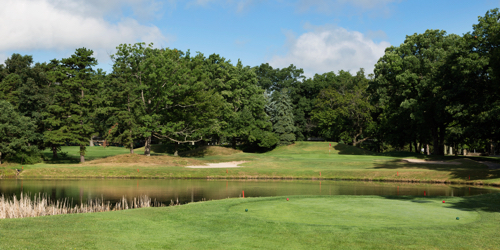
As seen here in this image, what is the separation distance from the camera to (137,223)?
12.4 meters

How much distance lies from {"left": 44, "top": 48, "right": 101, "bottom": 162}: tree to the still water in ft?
44.5

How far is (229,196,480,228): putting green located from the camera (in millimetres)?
12653

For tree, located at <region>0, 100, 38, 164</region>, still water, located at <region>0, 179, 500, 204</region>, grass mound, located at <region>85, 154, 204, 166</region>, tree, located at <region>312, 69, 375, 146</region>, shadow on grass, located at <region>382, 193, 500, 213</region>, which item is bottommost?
still water, located at <region>0, 179, 500, 204</region>

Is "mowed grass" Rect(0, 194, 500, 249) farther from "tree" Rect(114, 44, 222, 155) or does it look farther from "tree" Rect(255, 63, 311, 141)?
"tree" Rect(255, 63, 311, 141)

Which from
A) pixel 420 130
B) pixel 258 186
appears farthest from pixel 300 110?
pixel 258 186

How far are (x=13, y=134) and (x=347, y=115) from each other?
57373 millimetres

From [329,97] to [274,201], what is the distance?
6644 centimetres

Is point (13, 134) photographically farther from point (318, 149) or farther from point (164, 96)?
point (318, 149)

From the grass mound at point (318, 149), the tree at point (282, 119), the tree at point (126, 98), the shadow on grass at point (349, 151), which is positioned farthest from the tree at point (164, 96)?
the shadow on grass at point (349, 151)

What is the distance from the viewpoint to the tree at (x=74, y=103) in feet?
143

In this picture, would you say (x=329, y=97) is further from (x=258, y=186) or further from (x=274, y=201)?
(x=274, y=201)

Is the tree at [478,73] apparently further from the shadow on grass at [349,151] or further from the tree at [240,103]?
the tree at [240,103]

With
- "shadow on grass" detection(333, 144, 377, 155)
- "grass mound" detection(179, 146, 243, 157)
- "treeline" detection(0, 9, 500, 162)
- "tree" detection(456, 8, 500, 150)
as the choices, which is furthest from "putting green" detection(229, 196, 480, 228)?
"shadow on grass" detection(333, 144, 377, 155)

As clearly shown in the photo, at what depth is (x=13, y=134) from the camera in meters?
40.7
